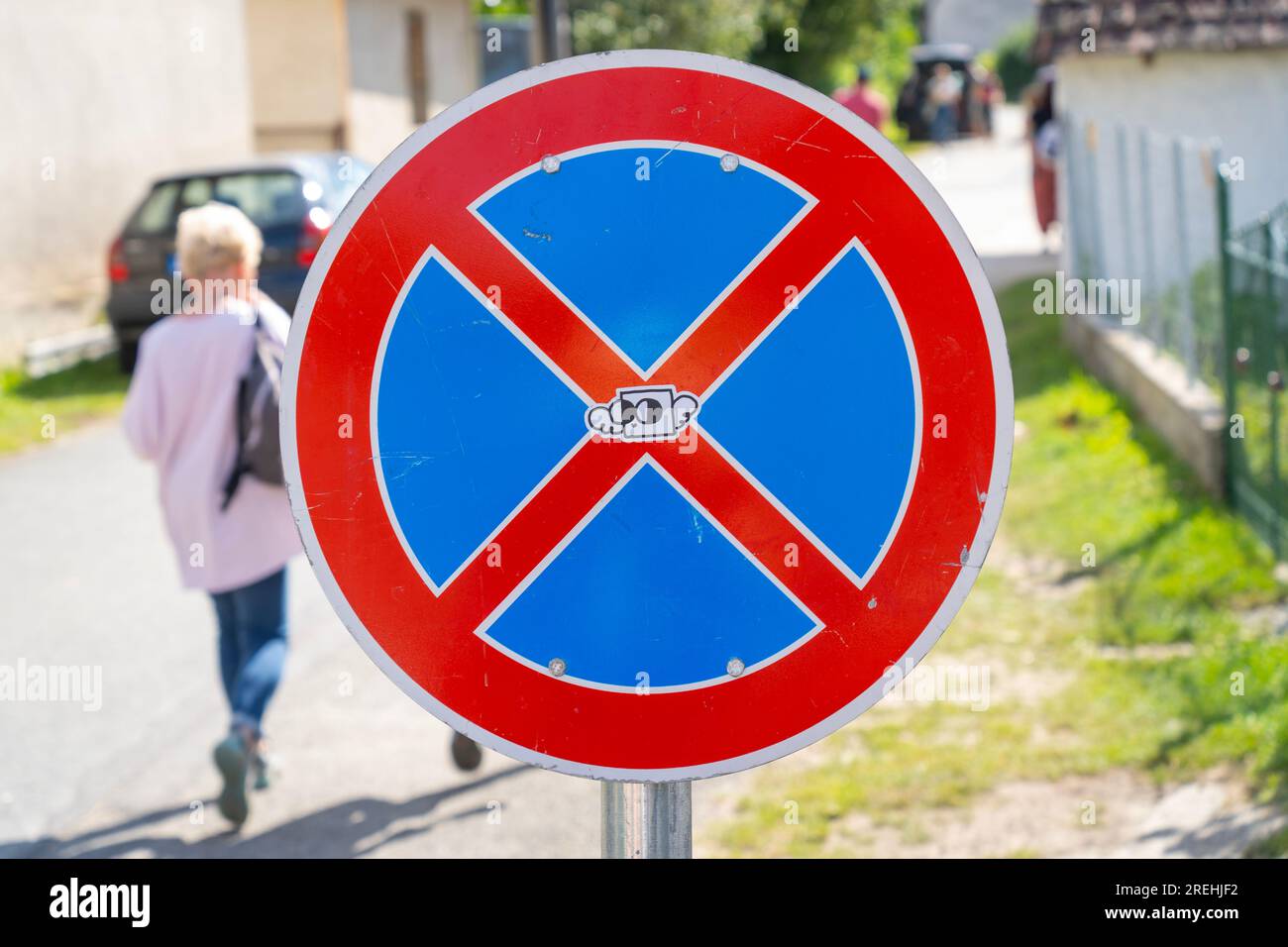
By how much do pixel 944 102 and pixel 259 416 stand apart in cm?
3517

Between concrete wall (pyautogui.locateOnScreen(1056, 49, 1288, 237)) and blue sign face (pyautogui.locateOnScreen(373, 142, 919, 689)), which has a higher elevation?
Result: blue sign face (pyautogui.locateOnScreen(373, 142, 919, 689))

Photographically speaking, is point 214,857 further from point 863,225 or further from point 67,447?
point 67,447

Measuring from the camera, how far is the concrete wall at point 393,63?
23364 millimetres

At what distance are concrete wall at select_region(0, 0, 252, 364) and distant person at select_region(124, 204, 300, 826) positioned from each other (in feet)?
32.3

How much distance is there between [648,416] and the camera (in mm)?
1844

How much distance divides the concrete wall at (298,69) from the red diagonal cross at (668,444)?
21560 millimetres

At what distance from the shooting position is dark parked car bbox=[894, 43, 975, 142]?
40.0 meters

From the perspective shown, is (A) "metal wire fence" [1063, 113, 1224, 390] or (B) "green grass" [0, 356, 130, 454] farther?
(B) "green grass" [0, 356, 130, 454]

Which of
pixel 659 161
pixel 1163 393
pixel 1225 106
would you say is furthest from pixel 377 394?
pixel 1225 106

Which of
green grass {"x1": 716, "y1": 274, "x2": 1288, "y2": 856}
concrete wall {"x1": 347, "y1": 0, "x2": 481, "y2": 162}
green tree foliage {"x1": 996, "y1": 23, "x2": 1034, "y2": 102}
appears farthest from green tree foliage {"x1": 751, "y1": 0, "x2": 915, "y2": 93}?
green grass {"x1": 716, "y1": 274, "x2": 1288, "y2": 856}

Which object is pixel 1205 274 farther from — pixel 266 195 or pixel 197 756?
pixel 266 195

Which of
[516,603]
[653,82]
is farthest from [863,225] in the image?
[516,603]

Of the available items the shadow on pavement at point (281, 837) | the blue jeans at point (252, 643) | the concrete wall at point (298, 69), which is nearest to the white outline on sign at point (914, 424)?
the shadow on pavement at point (281, 837)

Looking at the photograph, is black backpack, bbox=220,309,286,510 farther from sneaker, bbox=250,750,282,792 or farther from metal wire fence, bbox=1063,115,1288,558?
metal wire fence, bbox=1063,115,1288,558
